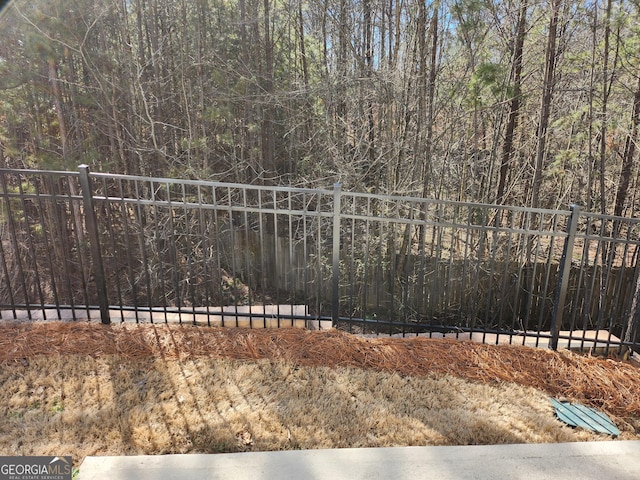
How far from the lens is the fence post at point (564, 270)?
3230mm

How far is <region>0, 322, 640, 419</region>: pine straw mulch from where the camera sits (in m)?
2.97

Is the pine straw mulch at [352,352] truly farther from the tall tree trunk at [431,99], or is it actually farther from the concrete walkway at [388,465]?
the tall tree trunk at [431,99]

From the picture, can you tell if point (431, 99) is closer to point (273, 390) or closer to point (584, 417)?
point (584, 417)

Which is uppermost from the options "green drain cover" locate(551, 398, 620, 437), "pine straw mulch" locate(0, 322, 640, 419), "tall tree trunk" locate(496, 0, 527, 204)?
"tall tree trunk" locate(496, 0, 527, 204)

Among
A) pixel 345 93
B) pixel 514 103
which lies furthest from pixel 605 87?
pixel 345 93

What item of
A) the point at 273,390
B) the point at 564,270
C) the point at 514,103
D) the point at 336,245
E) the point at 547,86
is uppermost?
the point at 547,86

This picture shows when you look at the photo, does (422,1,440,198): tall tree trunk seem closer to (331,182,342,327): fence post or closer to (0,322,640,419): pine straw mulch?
(331,182,342,327): fence post

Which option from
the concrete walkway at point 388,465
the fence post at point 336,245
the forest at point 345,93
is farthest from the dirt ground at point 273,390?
the forest at point 345,93

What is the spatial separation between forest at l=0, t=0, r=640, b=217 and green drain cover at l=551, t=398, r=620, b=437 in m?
5.06

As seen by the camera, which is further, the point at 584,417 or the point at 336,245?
the point at 336,245

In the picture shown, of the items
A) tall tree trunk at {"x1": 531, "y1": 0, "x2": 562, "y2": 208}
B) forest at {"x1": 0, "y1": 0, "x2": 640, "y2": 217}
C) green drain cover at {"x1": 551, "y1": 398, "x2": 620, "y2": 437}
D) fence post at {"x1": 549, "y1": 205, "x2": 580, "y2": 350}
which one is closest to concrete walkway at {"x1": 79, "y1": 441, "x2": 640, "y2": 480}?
green drain cover at {"x1": 551, "y1": 398, "x2": 620, "y2": 437}

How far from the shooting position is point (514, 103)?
7.20m

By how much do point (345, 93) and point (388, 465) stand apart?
6.65m

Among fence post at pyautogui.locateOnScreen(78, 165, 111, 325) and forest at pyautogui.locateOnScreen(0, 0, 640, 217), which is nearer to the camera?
fence post at pyautogui.locateOnScreen(78, 165, 111, 325)
